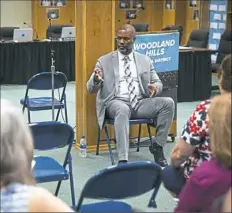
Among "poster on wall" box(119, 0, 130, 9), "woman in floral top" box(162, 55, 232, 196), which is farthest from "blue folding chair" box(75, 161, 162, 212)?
"poster on wall" box(119, 0, 130, 9)

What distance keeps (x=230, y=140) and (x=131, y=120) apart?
2798mm

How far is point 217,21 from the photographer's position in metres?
12.1

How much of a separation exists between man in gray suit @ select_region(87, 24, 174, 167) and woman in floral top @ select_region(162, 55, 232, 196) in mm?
1701

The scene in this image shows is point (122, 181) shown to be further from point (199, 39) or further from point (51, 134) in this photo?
point (199, 39)

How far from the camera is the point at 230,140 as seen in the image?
2164 millimetres

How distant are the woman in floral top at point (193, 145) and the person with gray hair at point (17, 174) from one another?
1.33m

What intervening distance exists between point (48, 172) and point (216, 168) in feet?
4.82

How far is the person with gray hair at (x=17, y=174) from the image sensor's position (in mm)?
1733

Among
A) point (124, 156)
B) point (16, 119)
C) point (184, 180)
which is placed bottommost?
point (124, 156)

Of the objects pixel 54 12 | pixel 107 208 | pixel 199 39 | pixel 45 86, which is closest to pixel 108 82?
pixel 45 86

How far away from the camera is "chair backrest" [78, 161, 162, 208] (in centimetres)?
259

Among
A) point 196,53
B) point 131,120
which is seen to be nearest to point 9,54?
point 196,53

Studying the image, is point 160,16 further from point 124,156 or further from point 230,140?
point 230,140

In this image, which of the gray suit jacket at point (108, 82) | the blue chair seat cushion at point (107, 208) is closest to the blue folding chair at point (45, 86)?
the gray suit jacket at point (108, 82)
